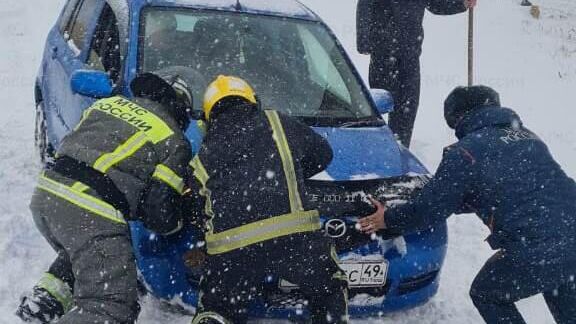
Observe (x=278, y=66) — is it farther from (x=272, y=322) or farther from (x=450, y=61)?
(x=450, y=61)

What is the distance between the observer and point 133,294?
3.10m

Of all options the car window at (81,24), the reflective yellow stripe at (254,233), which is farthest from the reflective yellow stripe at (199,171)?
the car window at (81,24)

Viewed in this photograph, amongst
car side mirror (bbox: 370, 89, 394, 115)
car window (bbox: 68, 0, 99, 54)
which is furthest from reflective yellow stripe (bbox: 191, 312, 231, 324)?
A: car window (bbox: 68, 0, 99, 54)

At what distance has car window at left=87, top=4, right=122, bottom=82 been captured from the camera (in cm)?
467

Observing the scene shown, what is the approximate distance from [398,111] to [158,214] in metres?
4.38

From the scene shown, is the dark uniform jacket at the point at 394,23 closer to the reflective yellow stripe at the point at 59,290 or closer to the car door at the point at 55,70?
the car door at the point at 55,70

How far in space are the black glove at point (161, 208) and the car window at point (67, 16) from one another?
10.4 ft

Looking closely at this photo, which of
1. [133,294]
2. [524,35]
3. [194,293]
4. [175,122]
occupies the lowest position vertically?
[524,35]

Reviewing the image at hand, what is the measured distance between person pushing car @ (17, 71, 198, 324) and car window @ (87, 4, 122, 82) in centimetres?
141

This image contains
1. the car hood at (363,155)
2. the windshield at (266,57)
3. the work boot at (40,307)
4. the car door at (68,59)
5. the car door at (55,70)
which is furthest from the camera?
the car door at (55,70)

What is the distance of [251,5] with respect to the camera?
5.25 m

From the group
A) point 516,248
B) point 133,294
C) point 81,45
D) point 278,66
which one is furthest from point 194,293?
point 81,45

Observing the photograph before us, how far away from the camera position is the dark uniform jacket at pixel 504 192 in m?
3.32

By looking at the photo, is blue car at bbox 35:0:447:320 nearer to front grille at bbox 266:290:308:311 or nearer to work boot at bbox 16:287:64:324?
front grille at bbox 266:290:308:311
